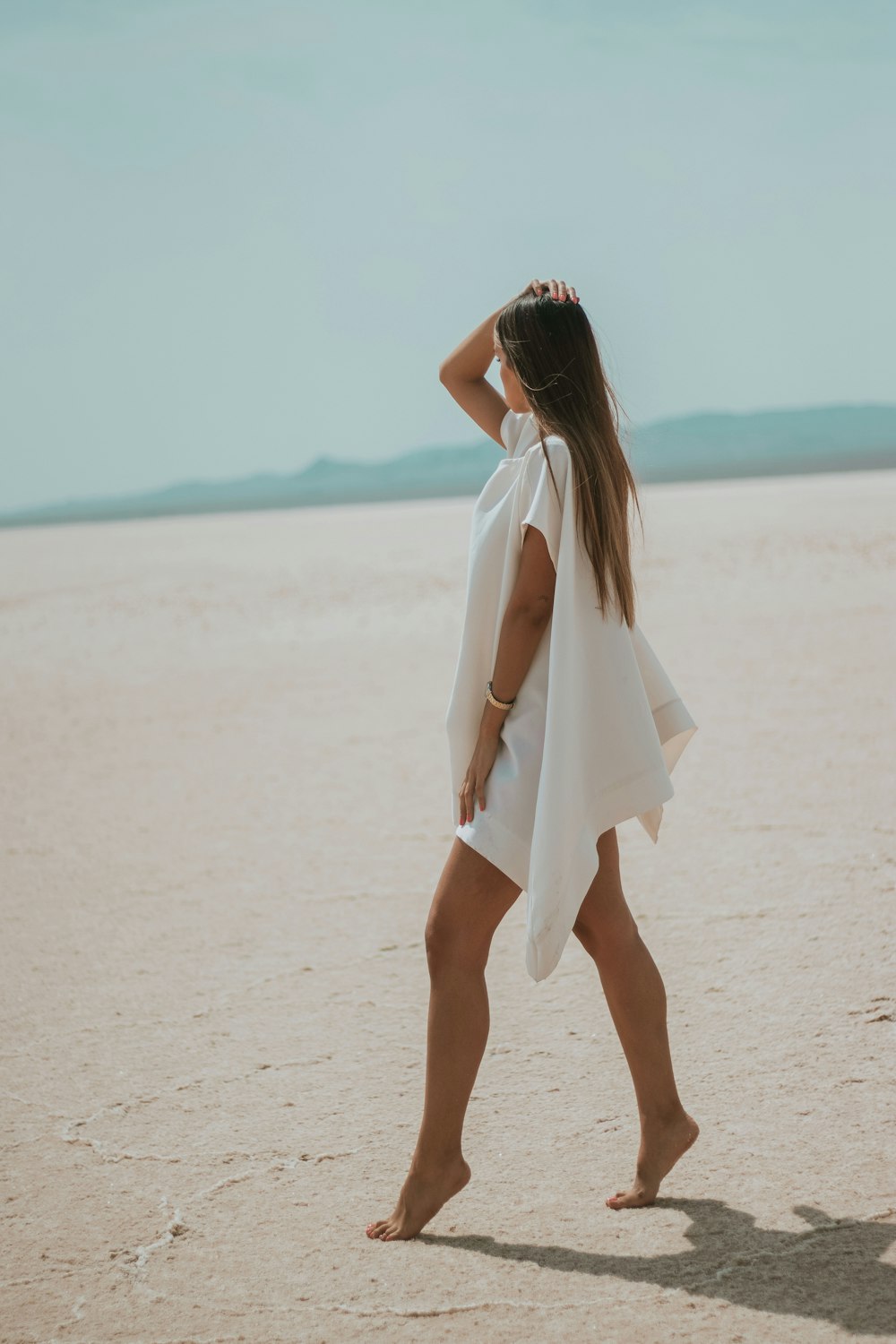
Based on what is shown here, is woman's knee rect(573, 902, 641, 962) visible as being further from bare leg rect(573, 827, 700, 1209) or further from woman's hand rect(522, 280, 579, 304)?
woman's hand rect(522, 280, 579, 304)

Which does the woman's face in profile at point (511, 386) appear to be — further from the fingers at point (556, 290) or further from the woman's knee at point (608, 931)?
the woman's knee at point (608, 931)

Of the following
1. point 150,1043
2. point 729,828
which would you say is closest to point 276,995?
point 150,1043

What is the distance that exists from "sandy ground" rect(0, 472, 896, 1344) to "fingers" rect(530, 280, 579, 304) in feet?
6.65

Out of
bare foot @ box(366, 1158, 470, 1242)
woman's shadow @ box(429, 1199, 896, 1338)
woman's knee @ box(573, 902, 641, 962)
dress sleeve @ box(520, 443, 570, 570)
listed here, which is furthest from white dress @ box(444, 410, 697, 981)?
woman's shadow @ box(429, 1199, 896, 1338)

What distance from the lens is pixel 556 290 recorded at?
285cm

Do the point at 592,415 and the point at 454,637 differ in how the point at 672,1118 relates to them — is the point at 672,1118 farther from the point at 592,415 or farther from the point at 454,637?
the point at 454,637

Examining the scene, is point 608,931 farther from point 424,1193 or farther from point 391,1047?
point 391,1047

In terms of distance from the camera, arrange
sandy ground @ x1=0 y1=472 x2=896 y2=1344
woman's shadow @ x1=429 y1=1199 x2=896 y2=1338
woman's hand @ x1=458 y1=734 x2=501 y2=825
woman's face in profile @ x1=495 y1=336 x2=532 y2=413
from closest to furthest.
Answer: woman's shadow @ x1=429 y1=1199 x2=896 y2=1338 < sandy ground @ x1=0 y1=472 x2=896 y2=1344 < woman's hand @ x1=458 y1=734 x2=501 y2=825 < woman's face in profile @ x1=495 y1=336 x2=532 y2=413

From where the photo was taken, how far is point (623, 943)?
286cm

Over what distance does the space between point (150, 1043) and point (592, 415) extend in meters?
2.43

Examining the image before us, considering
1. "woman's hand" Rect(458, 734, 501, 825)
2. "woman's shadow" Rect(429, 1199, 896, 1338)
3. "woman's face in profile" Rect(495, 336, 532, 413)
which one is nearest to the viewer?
"woman's shadow" Rect(429, 1199, 896, 1338)

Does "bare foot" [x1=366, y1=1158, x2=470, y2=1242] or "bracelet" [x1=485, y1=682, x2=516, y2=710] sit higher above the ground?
"bracelet" [x1=485, y1=682, x2=516, y2=710]

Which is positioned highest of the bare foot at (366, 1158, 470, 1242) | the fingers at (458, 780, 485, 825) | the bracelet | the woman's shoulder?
the woman's shoulder

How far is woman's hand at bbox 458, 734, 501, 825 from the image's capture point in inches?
109
